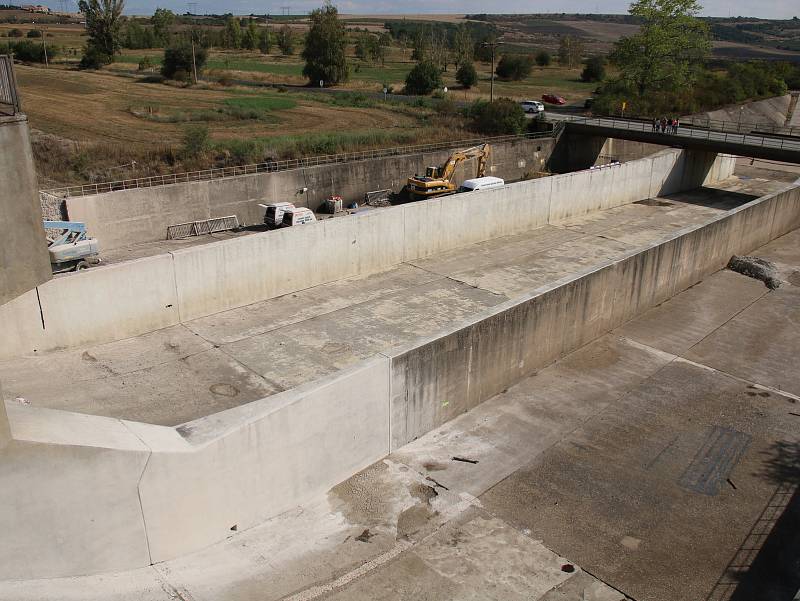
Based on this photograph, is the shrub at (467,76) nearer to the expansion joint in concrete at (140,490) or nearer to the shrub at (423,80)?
the shrub at (423,80)

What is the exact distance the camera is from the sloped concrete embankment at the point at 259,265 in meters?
17.7

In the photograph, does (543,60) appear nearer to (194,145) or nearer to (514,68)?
(514,68)

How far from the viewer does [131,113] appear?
4931 centimetres

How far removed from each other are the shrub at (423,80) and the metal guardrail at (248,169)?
25239 millimetres

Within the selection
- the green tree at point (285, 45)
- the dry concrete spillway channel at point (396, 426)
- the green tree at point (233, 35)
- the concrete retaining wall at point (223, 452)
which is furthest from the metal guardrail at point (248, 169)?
the green tree at point (233, 35)

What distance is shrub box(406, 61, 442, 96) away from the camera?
219 feet

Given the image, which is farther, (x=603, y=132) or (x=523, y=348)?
(x=603, y=132)

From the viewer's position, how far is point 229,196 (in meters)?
30.4

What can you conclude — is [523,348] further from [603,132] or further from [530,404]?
[603,132]

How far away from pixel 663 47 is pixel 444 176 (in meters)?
30.6

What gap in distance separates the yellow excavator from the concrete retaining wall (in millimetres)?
19312

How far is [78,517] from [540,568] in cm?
691

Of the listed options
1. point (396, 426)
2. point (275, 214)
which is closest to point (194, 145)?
point (275, 214)

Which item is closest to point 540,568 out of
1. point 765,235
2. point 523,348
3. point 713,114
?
point 523,348
